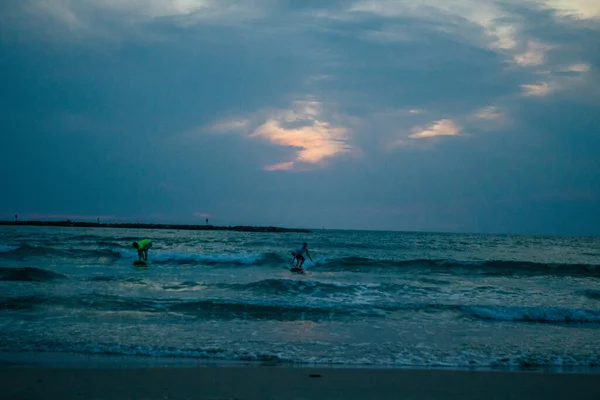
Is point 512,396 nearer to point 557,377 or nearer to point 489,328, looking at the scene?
point 557,377

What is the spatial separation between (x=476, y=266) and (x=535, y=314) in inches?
603

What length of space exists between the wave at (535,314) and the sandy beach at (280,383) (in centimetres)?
450

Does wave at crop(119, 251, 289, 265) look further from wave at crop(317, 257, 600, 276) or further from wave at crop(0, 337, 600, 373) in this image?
wave at crop(0, 337, 600, 373)

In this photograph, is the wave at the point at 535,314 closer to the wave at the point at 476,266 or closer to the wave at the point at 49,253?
the wave at the point at 476,266

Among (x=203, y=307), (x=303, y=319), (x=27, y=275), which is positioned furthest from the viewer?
(x=27, y=275)

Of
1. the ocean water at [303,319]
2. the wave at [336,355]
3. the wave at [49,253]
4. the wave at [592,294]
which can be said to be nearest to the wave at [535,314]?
the ocean water at [303,319]

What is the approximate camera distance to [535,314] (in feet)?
36.5

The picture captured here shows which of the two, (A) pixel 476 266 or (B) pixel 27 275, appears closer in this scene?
(B) pixel 27 275

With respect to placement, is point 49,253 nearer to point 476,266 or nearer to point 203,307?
point 203,307

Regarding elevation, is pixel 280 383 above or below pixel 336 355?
above

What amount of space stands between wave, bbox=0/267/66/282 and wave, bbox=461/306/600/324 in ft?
44.6

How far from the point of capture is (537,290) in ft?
53.9

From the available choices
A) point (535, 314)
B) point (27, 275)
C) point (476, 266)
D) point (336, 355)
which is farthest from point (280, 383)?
point (476, 266)

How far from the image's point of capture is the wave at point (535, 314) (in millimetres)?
10789
